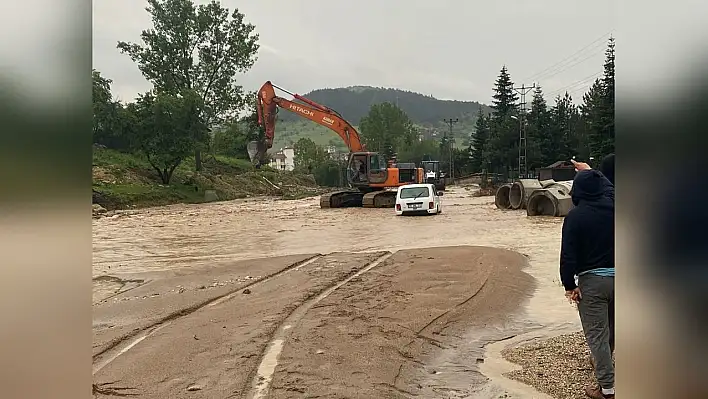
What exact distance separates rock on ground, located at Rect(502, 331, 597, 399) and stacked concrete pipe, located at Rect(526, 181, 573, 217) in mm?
17044

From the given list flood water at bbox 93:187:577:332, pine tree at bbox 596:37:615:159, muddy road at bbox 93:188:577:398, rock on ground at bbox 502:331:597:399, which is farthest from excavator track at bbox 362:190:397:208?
pine tree at bbox 596:37:615:159

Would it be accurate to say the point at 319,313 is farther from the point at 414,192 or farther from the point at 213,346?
the point at 414,192

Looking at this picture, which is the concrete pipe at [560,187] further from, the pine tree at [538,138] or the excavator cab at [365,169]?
the pine tree at [538,138]

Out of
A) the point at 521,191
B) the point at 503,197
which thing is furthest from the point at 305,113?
the point at 521,191

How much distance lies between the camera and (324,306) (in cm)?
838

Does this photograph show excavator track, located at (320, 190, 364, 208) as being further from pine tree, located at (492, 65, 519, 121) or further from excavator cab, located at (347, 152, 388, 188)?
pine tree, located at (492, 65, 519, 121)

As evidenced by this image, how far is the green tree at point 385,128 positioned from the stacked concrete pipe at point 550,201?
6450 centimetres

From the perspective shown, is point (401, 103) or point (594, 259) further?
→ point (401, 103)

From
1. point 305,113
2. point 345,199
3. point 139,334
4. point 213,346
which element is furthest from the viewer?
point 305,113

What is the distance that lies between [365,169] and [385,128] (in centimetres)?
6332

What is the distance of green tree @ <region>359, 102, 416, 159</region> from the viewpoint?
297 feet

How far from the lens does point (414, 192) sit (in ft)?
83.6

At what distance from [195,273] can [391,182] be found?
18.3m
